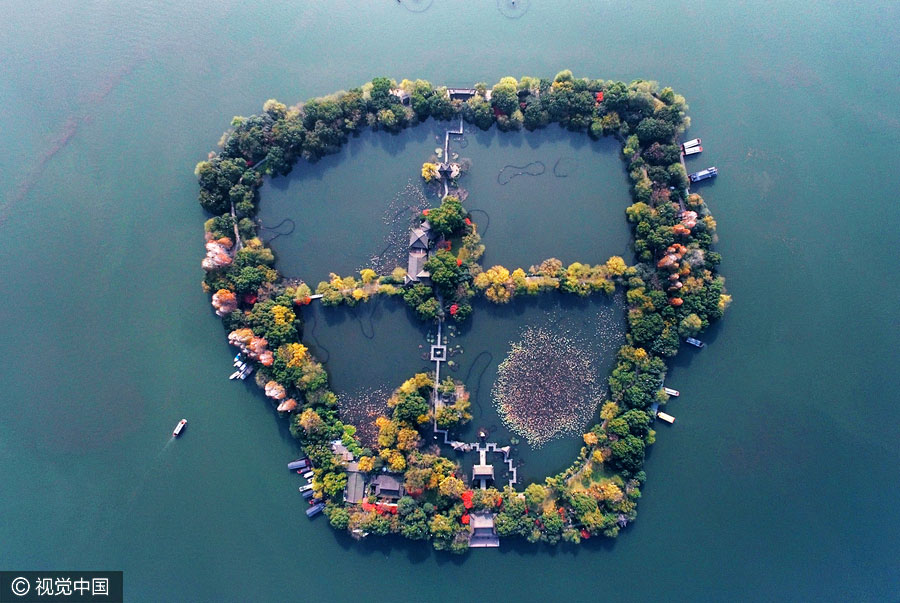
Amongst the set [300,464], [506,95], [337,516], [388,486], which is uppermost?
[506,95]

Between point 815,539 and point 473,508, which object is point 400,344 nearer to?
point 473,508

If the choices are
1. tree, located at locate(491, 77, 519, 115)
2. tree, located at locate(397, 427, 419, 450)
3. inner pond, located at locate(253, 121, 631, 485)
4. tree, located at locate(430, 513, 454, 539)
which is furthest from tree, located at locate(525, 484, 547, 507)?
tree, located at locate(491, 77, 519, 115)

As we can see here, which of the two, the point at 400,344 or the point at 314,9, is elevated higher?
the point at 314,9

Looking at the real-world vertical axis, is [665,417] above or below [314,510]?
above

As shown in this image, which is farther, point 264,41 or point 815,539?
point 264,41

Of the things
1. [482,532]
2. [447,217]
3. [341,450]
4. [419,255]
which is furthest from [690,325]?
[341,450]

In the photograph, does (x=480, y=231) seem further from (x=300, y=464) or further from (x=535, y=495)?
(x=300, y=464)

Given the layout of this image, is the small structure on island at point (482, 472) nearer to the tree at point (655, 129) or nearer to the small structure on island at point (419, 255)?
the small structure on island at point (419, 255)

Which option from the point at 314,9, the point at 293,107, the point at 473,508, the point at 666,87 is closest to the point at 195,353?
the point at 293,107
